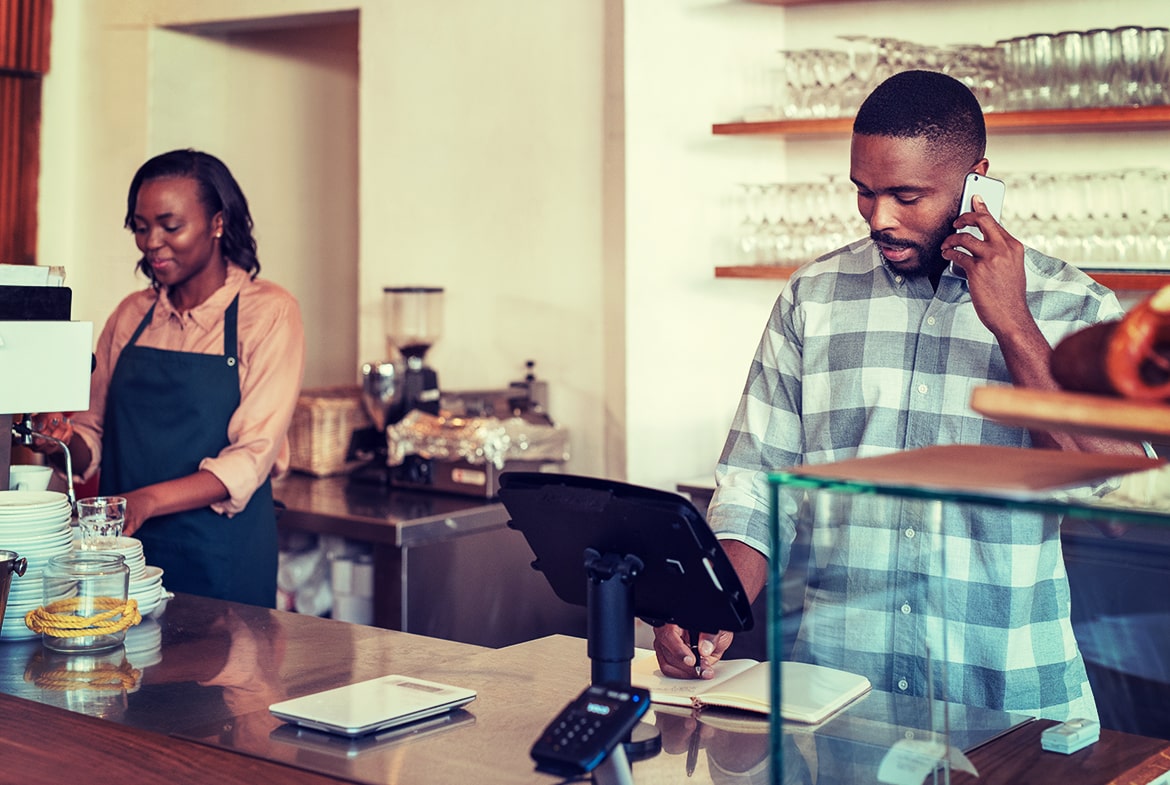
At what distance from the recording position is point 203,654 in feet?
6.88

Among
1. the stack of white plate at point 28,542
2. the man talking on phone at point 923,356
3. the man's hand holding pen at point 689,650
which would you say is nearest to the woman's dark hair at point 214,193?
the stack of white plate at point 28,542

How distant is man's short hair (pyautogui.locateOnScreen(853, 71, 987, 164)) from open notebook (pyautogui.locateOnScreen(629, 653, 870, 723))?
2.59 feet

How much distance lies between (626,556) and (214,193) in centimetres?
189

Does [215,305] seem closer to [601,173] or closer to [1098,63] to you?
[601,173]

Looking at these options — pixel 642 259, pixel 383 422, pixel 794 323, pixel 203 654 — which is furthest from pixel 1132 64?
pixel 203 654

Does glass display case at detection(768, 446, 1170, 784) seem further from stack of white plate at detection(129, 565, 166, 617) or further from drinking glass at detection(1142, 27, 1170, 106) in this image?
drinking glass at detection(1142, 27, 1170, 106)

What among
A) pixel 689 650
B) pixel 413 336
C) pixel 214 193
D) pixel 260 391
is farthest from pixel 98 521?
pixel 413 336

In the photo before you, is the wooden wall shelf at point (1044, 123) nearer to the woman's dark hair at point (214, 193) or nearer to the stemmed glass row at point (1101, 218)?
the stemmed glass row at point (1101, 218)

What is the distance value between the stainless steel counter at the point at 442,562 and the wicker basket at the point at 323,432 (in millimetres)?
218

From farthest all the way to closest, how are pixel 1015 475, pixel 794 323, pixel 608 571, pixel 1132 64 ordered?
pixel 1132 64 < pixel 794 323 < pixel 608 571 < pixel 1015 475

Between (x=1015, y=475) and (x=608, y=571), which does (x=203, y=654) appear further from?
(x=1015, y=475)

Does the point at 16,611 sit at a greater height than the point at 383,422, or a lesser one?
lesser

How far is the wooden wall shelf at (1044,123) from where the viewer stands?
3.30 m

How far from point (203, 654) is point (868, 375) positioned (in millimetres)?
1117
